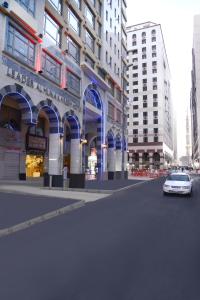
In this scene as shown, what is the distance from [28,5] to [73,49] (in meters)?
8.48

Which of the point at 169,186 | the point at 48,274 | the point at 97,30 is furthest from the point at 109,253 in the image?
the point at 97,30

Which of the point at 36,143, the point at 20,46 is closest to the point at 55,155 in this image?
the point at 36,143


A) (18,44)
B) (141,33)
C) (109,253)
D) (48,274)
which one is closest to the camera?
(48,274)

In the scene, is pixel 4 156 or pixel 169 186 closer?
pixel 169 186

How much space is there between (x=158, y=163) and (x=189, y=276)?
79.3 metres

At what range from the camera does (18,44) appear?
759 inches

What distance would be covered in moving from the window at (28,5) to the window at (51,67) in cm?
333

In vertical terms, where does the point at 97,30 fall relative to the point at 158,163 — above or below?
above

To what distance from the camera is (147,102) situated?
287 ft

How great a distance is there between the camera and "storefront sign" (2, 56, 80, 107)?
18.1 metres

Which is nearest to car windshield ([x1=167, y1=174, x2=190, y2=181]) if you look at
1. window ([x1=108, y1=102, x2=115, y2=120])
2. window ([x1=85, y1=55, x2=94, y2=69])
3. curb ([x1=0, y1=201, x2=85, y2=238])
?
curb ([x1=0, y1=201, x2=85, y2=238])

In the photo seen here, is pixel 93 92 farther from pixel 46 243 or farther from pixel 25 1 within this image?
pixel 46 243

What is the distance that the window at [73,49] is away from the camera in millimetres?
27258

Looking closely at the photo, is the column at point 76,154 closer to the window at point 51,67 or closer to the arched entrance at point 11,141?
the arched entrance at point 11,141
